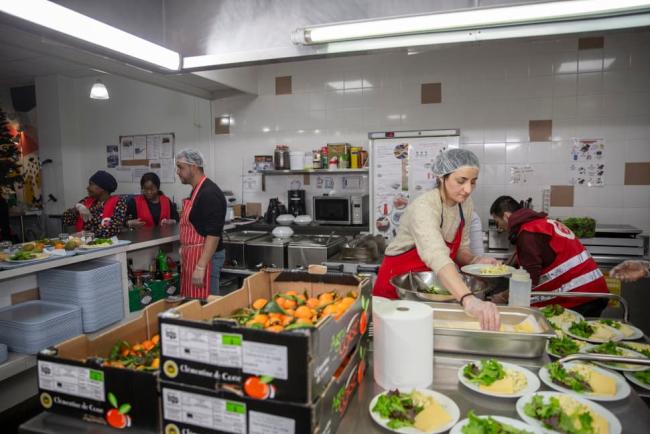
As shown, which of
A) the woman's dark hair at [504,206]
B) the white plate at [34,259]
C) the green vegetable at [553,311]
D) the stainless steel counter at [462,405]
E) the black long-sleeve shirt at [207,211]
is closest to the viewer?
the stainless steel counter at [462,405]

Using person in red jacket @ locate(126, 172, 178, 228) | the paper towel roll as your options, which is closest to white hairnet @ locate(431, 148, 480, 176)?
the paper towel roll

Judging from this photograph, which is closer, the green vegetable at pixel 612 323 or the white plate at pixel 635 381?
the white plate at pixel 635 381

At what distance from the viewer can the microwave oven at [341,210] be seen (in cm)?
475

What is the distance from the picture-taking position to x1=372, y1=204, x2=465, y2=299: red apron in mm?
2590

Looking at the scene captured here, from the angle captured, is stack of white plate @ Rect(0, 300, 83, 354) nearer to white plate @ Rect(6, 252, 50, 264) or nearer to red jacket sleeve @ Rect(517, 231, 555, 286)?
white plate @ Rect(6, 252, 50, 264)

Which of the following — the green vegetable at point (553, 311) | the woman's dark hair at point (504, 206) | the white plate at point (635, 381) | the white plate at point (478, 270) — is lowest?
the white plate at point (635, 381)

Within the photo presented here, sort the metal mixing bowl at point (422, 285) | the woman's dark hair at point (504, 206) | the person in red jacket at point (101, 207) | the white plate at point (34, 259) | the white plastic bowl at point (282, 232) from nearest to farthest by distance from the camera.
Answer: the metal mixing bowl at point (422, 285) → the white plate at point (34, 259) → the woman's dark hair at point (504, 206) → the person in red jacket at point (101, 207) → the white plastic bowl at point (282, 232)

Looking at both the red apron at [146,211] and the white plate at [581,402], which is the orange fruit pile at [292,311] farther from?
the red apron at [146,211]

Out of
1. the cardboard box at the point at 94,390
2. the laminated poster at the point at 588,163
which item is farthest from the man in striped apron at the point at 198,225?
the laminated poster at the point at 588,163

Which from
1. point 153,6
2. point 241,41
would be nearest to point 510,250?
point 241,41

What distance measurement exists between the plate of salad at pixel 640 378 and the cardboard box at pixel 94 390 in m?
1.61

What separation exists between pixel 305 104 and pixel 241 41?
3.22 meters

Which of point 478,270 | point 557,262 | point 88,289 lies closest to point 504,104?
point 557,262

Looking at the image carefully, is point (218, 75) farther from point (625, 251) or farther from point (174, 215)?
point (625, 251)
